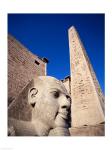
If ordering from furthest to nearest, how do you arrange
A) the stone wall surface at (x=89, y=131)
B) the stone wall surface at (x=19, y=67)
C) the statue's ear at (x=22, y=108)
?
the stone wall surface at (x=19, y=67), the stone wall surface at (x=89, y=131), the statue's ear at (x=22, y=108)

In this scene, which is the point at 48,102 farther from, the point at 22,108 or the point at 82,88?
the point at 82,88

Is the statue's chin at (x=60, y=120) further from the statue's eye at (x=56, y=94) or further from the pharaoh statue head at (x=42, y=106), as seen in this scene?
the statue's eye at (x=56, y=94)

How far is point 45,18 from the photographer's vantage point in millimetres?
2764

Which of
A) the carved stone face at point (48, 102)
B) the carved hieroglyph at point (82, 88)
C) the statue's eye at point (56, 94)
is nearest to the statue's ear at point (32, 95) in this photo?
the carved stone face at point (48, 102)

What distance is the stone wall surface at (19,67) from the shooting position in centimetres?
290

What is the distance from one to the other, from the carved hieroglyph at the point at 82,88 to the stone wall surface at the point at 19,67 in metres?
0.47

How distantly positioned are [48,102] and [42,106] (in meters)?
0.06

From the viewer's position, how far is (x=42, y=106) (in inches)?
83.4

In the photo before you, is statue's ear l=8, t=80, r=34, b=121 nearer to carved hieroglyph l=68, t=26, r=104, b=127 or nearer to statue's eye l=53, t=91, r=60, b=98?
statue's eye l=53, t=91, r=60, b=98

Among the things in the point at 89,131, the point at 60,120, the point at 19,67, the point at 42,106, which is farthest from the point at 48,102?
the point at 19,67

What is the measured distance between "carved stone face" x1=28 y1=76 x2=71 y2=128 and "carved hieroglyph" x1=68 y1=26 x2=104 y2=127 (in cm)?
82
